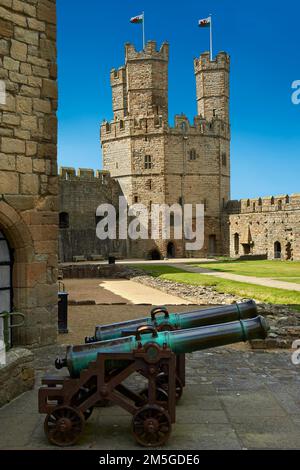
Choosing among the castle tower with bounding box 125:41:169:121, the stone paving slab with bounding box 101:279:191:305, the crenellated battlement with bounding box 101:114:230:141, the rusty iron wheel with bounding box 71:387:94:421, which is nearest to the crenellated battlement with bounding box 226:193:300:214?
the crenellated battlement with bounding box 101:114:230:141

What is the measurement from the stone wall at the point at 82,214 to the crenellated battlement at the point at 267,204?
935cm

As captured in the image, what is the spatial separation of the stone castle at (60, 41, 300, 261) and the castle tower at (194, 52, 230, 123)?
84mm

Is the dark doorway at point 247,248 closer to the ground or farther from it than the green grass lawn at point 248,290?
farther from it

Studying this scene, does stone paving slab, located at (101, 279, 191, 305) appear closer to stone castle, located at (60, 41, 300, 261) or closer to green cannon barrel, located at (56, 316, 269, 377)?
green cannon barrel, located at (56, 316, 269, 377)

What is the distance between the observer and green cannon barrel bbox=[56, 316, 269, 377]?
467 centimetres

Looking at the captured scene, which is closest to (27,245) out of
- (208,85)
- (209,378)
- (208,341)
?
(209,378)

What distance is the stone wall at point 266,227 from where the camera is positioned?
34.5 metres

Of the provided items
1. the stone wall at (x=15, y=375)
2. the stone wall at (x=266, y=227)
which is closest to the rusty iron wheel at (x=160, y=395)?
the stone wall at (x=15, y=375)

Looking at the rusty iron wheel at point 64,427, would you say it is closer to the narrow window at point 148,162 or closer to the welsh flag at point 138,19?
the narrow window at point 148,162

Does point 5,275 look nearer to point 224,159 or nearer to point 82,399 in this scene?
point 82,399

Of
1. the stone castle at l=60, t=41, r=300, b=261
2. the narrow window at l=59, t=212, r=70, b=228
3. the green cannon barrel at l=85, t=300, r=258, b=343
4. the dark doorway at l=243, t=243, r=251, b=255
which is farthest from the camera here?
the narrow window at l=59, t=212, r=70, b=228

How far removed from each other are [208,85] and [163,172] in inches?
391

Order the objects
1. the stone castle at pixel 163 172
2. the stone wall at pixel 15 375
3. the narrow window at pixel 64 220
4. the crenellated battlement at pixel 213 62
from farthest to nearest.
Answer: the crenellated battlement at pixel 213 62 → the narrow window at pixel 64 220 → the stone castle at pixel 163 172 → the stone wall at pixel 15 375

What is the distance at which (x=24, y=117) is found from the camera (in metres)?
8.12
